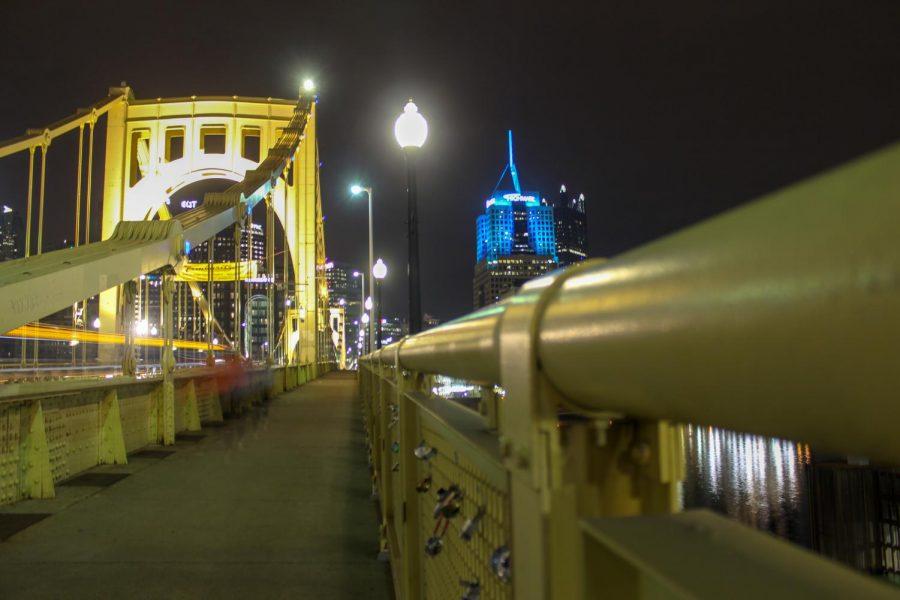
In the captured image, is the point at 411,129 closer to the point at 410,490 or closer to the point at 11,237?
the point at 410,490

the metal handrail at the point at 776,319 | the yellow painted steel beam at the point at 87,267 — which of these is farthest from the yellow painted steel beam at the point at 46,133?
the metal handrail at the point at 776,319

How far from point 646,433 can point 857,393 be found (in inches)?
24.9

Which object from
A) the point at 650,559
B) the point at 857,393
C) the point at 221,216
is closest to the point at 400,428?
the point at 650,559

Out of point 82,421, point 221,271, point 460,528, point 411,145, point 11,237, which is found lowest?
point 82,421

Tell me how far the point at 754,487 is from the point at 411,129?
5665 millimetres

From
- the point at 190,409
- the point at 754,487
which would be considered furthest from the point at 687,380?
the point at 190,409

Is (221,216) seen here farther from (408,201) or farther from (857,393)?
(857,393)

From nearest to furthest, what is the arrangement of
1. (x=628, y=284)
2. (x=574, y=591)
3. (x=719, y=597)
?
(x=719, y=597), (x=628, y=284), (x=574, y=591)

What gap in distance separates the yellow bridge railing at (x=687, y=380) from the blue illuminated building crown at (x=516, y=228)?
28.9ft

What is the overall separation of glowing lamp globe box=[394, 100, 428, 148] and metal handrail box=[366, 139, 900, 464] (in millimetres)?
8526

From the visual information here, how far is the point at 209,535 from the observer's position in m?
6.17

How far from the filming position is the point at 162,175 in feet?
130

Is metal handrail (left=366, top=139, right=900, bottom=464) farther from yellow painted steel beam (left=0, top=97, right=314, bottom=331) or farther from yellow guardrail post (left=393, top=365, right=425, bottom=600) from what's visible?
yellow painted steel beam (left=0, top=97, right=314, bottom=331)

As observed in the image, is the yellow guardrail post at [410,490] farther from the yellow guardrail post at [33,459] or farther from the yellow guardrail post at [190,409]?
the yellow guardrail post at [190,409]
